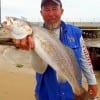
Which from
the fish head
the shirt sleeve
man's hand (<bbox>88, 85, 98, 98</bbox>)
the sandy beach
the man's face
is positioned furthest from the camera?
the sandy beach

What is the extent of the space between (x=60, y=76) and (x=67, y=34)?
65cm

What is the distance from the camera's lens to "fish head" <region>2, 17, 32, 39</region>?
433 cm

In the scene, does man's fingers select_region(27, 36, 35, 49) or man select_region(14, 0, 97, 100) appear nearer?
man's fingers select_region(27, 36, 35, 49)

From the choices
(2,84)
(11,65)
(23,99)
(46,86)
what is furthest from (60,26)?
(11,65)

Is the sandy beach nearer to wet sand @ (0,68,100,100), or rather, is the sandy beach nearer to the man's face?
wet sand @ (0,68,100,100)

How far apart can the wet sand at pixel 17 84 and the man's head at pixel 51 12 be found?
5.44 metres

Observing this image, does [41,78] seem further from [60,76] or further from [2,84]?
[2,84]

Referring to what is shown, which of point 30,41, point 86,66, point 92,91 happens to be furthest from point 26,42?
point 92,91

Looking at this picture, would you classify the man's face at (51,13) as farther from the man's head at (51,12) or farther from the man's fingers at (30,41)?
the man's fingers at (30,41)

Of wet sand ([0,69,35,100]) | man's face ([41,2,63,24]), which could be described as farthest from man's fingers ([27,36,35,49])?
wet sand ([0,69,35,100])

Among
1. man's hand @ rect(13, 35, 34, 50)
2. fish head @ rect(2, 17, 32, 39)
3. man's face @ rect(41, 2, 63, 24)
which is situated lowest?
man's hand @ rect(13, 35, 34, 50)

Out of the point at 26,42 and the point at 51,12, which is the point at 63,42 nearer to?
the point at 51,12

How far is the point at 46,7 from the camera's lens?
16.5 ft

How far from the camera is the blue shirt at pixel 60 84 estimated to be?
196 inches
